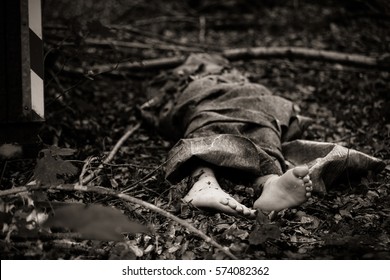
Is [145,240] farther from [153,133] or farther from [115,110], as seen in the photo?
[115,110]

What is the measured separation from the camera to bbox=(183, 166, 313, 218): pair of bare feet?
7.42 ft

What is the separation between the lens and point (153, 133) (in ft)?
12.6

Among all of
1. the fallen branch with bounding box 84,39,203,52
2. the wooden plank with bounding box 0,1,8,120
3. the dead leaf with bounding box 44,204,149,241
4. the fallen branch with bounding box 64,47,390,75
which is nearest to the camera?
the dead leaf with bounding box 44,204,149,241

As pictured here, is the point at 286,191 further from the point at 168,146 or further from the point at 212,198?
the point at 168,146

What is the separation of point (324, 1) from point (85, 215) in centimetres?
668

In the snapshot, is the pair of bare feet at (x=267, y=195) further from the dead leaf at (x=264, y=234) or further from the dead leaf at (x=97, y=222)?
the dead leaf at (x=97, y=222)

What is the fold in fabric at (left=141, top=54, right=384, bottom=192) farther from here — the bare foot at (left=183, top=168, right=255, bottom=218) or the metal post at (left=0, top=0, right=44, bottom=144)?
the metal post at (left=0, top=0, right=44, bottom=144)

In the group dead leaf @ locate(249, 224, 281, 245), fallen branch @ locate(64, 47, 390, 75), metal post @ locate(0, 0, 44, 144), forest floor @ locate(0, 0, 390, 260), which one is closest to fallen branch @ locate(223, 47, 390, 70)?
fallen branch @ locate(64, 47, 390, 75)

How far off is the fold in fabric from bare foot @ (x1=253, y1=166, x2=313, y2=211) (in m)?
0.21

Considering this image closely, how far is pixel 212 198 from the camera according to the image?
2340 millimetres

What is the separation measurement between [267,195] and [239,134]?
50cm

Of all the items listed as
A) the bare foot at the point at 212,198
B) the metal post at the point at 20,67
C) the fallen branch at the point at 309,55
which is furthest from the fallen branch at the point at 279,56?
the bare foot at the point at 212,198

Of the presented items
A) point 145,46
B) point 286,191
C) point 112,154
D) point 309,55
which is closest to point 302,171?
point 286,191
